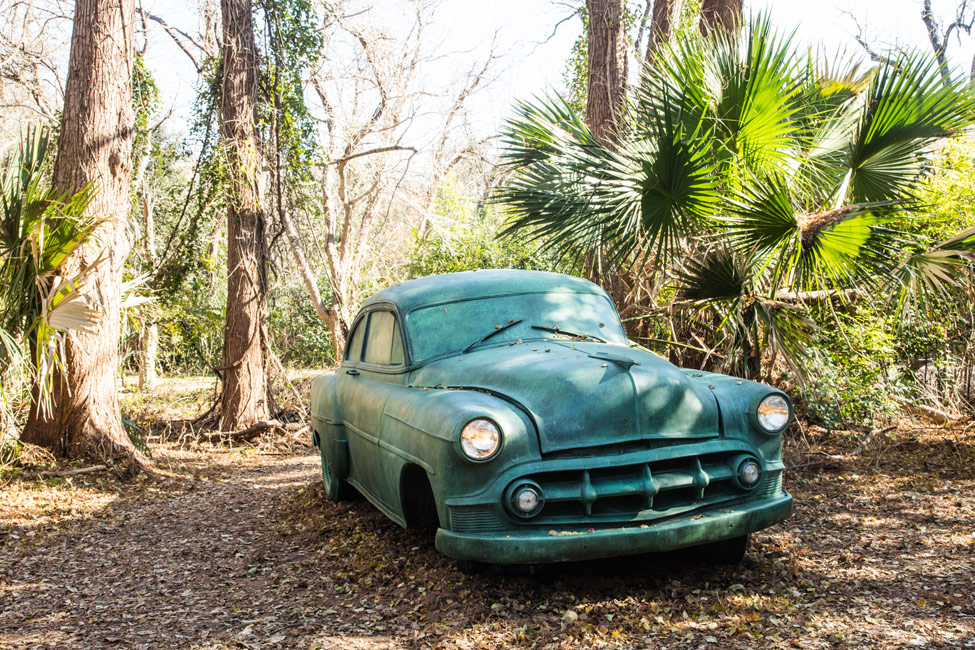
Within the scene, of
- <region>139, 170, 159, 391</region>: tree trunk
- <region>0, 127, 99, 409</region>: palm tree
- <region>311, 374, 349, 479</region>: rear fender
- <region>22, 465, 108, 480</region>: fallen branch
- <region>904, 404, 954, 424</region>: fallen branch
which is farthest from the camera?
<region>139, 170, 159, 391</region>: tree trunk

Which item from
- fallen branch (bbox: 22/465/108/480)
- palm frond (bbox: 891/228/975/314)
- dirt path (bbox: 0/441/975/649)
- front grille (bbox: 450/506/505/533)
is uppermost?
palm frond (bbox: 891/228/975/314)

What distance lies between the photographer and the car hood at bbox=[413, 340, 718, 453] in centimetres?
389

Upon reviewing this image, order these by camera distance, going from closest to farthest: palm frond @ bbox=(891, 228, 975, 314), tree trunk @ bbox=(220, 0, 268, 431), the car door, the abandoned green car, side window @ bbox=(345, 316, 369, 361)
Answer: the abandoned green car → the car door → side window @ bbox=(345, 316, 369, 361) → palm frond @ bbox=(891, 228, 975, 314) → tree trunk @ bbox=(220, 0, 268, 431)

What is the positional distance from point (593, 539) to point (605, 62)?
8.16 meters

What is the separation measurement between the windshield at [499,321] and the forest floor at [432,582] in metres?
1.34

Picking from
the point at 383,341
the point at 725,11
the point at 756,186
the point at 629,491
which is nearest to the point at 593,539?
the point at 629,491

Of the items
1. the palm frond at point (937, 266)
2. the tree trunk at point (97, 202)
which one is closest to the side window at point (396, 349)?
the tree trunk at point (97, 202)

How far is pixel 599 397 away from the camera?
3.99 meters

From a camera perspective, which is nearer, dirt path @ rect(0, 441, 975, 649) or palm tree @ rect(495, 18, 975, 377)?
dirt path @ rect(0, 441, 975, 649)

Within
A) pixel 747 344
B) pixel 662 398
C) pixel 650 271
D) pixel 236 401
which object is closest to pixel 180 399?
pixel 236 401

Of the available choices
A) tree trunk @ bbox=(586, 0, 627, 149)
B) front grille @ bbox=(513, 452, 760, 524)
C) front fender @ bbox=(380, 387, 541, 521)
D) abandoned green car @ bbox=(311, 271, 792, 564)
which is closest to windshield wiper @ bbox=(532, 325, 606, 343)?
abandoned green car @ bbox=(311, 271, 792, 564)

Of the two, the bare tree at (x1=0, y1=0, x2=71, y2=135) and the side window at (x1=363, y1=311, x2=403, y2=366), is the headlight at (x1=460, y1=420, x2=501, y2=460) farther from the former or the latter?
the bare tree at (x1=0, y1=0, x2=71, y2=135)

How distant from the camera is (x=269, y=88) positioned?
10.6m

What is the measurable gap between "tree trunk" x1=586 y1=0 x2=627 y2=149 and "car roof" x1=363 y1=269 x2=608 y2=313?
16.9ft
